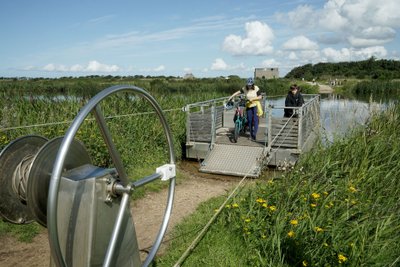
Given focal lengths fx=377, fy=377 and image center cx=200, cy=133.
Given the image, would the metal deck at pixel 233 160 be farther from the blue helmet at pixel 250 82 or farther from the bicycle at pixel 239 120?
the blue helmet at pixel 250 82

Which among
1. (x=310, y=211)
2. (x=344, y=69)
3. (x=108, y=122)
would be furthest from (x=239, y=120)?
(x=344, y=69)

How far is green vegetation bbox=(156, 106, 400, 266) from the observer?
3734 mm

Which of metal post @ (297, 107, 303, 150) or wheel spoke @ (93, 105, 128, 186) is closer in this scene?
wheel spoke @ (93, 105, 128, 186)

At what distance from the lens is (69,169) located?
84.4 inches

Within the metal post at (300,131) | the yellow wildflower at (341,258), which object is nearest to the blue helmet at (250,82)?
the metal post at (300,131)

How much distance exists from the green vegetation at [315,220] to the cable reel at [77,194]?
2.05 m

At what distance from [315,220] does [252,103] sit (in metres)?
5.69

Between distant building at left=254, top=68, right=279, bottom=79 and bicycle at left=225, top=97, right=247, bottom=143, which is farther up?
distant building at left=254, top=68, right=279, bottom=79

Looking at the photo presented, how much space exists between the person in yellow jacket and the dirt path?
1.85 metres

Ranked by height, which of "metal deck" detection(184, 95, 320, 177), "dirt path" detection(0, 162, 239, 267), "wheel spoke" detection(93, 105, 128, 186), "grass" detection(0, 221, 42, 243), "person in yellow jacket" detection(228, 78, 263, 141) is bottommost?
"dirt path" detection(0, 162, 239, 267)

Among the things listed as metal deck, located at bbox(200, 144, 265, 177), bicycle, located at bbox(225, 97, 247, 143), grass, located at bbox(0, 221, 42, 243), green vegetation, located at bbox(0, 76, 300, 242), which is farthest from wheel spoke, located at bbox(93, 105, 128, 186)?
bicycle, located at bbox(225, 97, 247, 143)

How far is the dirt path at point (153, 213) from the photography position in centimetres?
455

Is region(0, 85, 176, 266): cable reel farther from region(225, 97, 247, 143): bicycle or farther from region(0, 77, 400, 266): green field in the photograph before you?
region(225, 97, 247, 143): bicycle

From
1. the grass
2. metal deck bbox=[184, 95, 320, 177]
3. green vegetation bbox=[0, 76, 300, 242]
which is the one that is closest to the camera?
the grass
